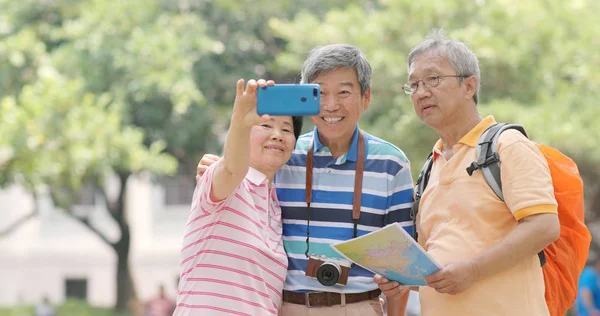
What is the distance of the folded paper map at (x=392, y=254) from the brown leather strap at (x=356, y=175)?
37 cm

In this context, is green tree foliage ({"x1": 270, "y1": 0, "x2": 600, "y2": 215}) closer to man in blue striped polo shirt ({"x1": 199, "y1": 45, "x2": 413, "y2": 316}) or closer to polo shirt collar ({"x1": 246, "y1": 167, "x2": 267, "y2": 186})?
man in blue striped polo shirt ({"x1": 199, "y1": 45, "x2": 413, "y2": 316})

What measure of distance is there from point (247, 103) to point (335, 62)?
2.56 ft

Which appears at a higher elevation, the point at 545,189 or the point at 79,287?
the point at 545,189

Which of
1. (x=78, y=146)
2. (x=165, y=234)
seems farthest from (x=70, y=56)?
(x=165, y=234)

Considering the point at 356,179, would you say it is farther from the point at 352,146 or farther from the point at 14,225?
the point at 14,225

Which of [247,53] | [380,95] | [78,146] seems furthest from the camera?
[247,53]

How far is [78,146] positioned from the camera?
14.0 meters

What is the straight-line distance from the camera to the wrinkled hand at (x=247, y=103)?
3.15 meters

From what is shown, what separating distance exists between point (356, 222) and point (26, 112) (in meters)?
10.5

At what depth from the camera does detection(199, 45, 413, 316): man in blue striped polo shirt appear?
3.82 metres

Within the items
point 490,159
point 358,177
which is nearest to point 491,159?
point 490,159

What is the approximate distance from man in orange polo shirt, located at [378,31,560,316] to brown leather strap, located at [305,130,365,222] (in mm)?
265

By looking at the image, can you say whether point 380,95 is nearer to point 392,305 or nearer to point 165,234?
point 392,305

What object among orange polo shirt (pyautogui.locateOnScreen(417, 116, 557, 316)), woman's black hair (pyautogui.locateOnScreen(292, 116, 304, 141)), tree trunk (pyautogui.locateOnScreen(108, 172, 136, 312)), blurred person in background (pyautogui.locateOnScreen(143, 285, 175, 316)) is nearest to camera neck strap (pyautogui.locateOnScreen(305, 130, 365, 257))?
woman's black hair (pyautogui.locateOnScreen(292, 116, 304, 141))
